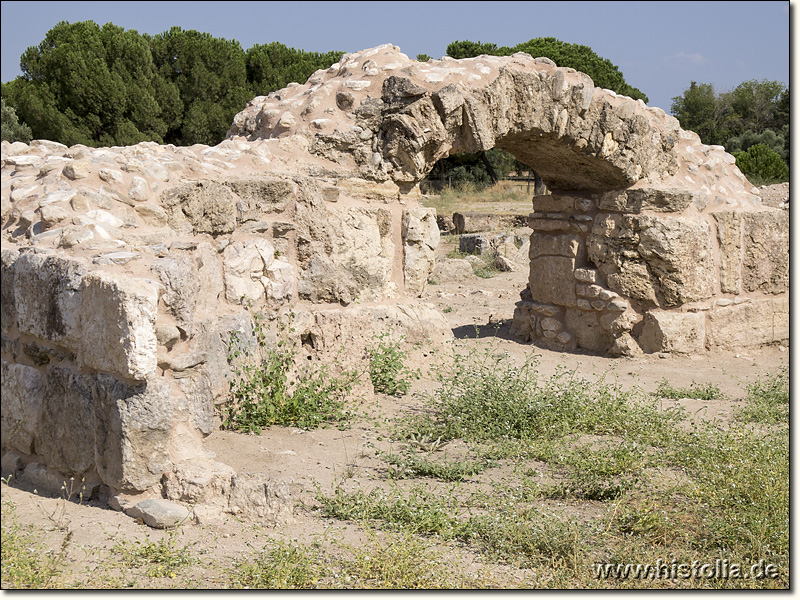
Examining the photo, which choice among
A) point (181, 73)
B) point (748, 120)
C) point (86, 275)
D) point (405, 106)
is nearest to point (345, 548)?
point (86, 275)

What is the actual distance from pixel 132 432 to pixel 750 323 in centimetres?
598

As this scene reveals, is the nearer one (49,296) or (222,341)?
(49,296)

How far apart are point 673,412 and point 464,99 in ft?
8.93

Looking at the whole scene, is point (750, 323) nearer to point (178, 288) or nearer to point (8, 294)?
point (178, 288)

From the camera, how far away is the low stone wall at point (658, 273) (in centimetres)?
685

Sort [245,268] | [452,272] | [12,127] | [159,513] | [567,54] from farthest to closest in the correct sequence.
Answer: [567,54]
[12,127]
[452,272]
[245,268]
[159,513]

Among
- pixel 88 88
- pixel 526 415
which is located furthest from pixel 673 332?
pixel 88 88

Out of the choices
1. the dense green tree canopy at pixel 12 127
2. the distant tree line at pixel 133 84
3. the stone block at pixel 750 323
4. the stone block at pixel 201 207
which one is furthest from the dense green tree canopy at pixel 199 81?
the stone block at pixel 201 207

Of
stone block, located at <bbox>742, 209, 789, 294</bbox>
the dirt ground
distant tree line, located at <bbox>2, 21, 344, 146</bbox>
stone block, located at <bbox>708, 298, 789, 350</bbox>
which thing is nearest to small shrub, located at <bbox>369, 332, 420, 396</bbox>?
the dirt ground

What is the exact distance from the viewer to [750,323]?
726cm

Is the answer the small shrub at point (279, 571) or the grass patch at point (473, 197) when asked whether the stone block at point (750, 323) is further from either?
the grass patch at point (473, 197)

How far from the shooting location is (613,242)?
7.02m

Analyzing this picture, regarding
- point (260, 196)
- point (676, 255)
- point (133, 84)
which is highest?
point (133, 84)

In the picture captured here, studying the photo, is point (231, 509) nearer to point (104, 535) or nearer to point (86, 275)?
point (104, 535)
